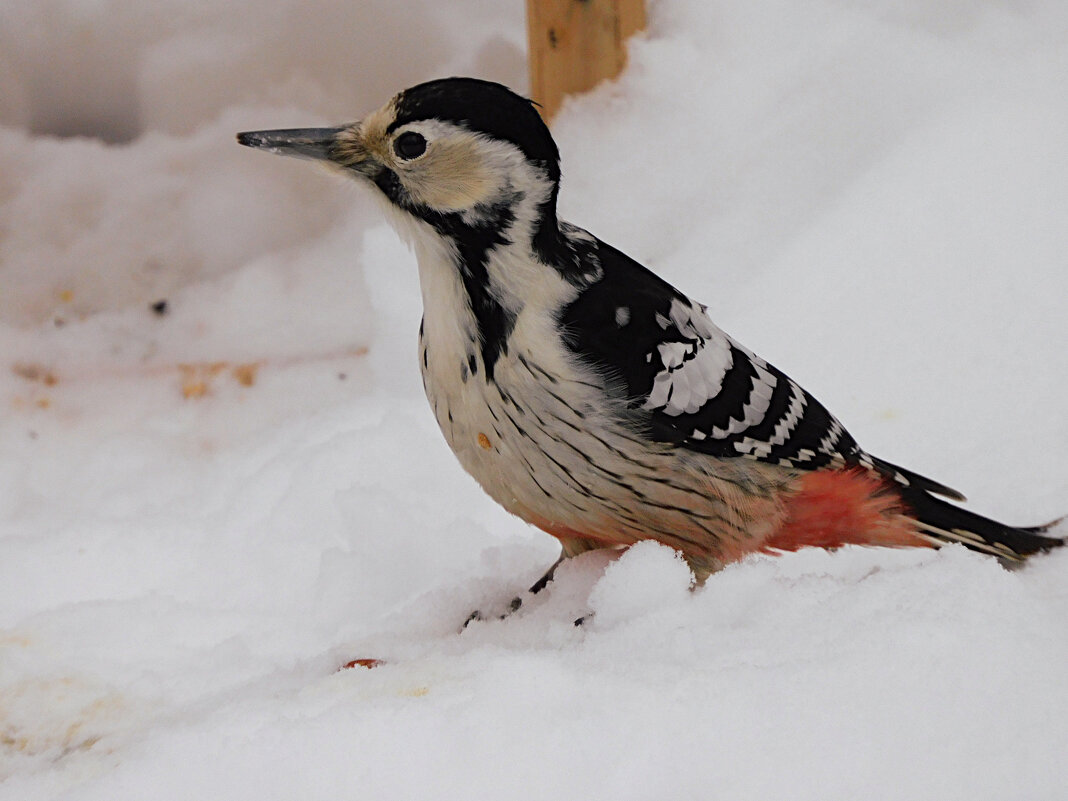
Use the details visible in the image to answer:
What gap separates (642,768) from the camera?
134cm

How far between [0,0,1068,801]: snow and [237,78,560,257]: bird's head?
0.61 meters

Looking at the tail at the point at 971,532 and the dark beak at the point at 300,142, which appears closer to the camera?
the dark beak at the point at 300,142

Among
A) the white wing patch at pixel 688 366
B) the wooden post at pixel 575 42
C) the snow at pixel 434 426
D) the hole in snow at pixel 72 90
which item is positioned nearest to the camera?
the snow at pixel 434 426

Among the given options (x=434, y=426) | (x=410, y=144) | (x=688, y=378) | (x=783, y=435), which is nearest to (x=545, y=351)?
(x=688, y=378)

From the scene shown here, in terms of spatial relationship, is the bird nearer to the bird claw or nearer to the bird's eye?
the bird's eye

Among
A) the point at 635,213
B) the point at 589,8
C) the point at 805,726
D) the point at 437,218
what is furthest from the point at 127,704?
the point at 589,8

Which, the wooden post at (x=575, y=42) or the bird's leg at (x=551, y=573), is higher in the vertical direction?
the wooden post at (x=575, y=42)

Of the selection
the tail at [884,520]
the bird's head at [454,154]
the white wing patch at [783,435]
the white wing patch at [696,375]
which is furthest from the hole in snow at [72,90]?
the tail at [884,520]

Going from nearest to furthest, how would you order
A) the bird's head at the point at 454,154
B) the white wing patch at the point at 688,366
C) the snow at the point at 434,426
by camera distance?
the snow at the point at 434,426, the bird's head at the point at 454,154, the white wing patch at the point at 688,366

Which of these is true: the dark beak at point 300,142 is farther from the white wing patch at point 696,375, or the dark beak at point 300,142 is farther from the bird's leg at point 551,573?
the bird's leg at point 551,573

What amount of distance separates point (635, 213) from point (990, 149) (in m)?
1.08

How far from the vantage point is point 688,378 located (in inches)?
77.2

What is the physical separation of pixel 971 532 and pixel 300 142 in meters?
1.41

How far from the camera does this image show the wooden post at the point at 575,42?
3.56 m
